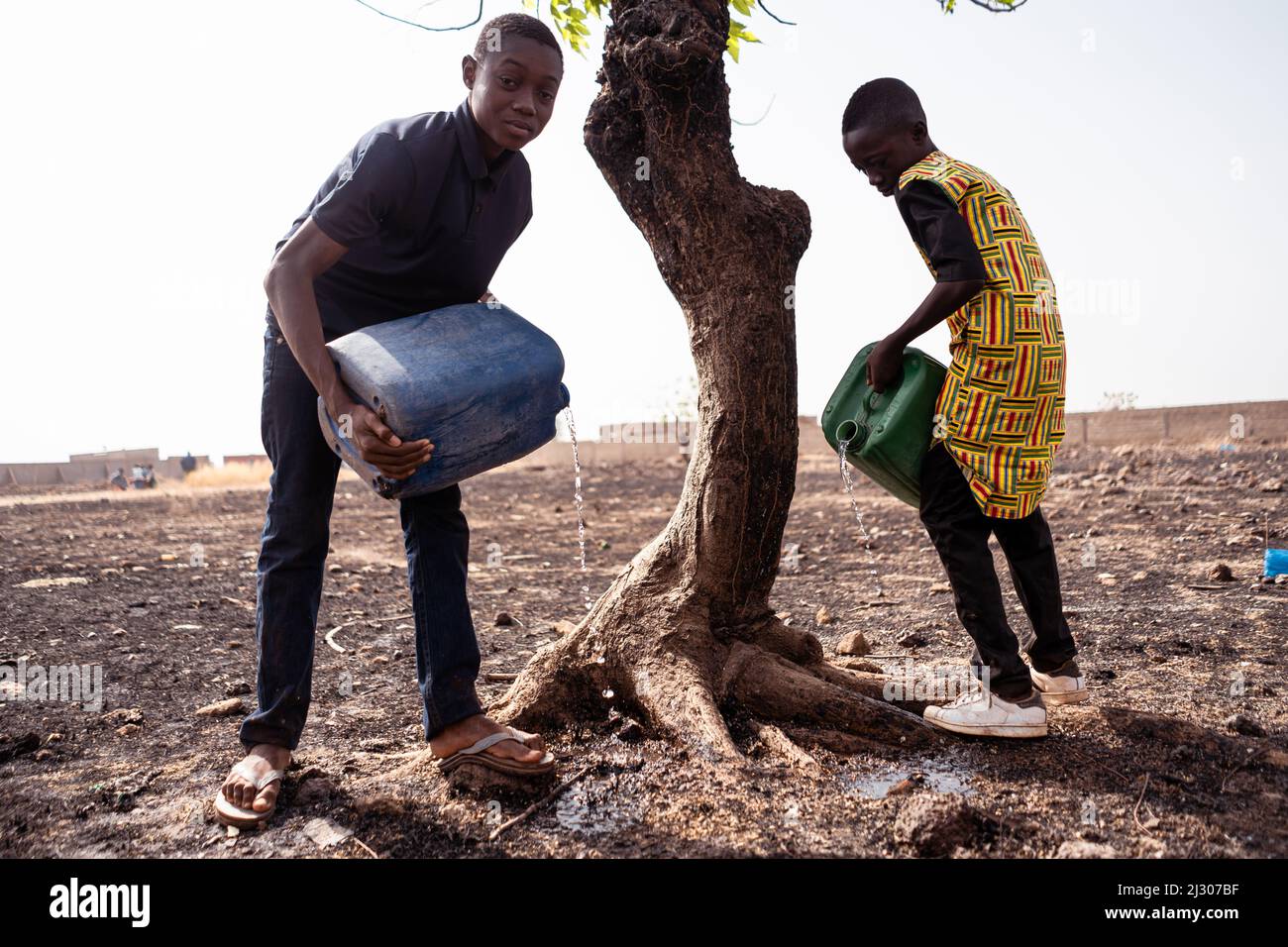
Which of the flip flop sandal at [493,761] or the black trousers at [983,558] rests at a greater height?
the black trousers at [983,558]

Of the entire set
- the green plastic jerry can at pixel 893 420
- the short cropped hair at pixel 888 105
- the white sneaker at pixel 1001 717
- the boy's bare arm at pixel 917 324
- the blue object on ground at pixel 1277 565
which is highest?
the short cropped hair at pixel 888 105

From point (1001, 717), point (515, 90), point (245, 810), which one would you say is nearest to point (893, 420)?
point (1001, 717)

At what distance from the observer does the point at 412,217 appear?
2420 mm

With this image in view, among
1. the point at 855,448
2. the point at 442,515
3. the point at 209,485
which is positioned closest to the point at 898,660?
the point at 855,448

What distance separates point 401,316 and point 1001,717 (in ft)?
6.50

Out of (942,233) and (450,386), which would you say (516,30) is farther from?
(942,233)

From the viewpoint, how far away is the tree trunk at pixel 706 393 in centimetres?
298

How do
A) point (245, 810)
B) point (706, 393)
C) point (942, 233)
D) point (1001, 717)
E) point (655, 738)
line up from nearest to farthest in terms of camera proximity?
point (245, 810)
point (942, 233)
point (1001, 717)
point (655, 738)
point (706, 393)

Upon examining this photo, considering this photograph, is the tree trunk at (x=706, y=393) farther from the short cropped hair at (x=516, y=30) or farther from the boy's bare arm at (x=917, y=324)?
the short cropped hair at (x=516, y=30)

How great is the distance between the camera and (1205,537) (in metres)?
6.27

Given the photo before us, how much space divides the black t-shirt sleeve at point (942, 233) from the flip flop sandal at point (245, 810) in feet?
7.19

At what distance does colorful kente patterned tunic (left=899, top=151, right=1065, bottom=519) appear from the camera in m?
2.55

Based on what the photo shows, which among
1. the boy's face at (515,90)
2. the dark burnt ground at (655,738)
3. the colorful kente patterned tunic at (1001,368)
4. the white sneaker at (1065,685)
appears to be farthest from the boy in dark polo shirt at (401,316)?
the white sneaker at (1065,685)
